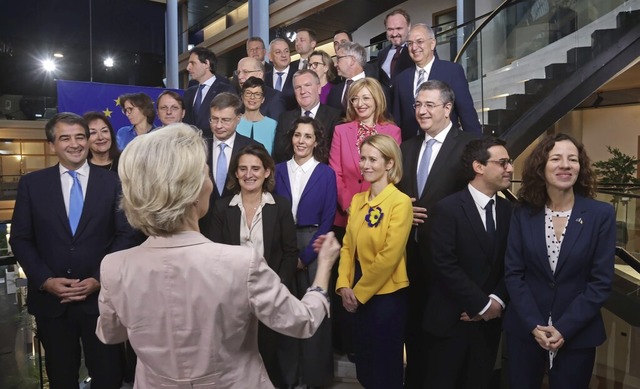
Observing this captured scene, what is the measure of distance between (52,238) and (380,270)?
1.67 metres

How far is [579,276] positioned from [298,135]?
5.87 ft

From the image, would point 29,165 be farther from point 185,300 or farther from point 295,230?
point 185,300

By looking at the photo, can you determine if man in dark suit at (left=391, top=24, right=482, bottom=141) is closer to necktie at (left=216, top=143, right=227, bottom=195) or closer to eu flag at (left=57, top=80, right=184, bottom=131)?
necktie at (left=216, top=143, right=227, bottom=195)

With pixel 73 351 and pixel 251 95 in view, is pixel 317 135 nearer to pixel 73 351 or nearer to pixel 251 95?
pixel 251 95

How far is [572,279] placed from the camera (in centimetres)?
227

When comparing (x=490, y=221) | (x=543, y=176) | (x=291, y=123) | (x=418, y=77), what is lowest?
(x=490, y=221)

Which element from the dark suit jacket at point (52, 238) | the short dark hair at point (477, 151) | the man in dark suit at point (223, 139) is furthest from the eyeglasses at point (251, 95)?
the short dark hair at point (477, 151)

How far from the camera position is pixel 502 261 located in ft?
8.63

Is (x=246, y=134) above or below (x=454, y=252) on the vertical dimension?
above

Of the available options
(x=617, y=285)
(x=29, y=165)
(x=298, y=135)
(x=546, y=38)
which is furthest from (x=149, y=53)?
(x=617, y=285)

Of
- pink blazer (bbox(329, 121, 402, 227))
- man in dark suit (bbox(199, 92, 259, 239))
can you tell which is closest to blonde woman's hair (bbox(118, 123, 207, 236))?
man in dark suit (bbox(199, 92, 259, 239))

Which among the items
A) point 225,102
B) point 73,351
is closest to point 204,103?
point 225,102

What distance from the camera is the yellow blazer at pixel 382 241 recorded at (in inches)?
104

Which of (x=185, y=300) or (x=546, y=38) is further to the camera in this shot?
(x=546, y=38)
